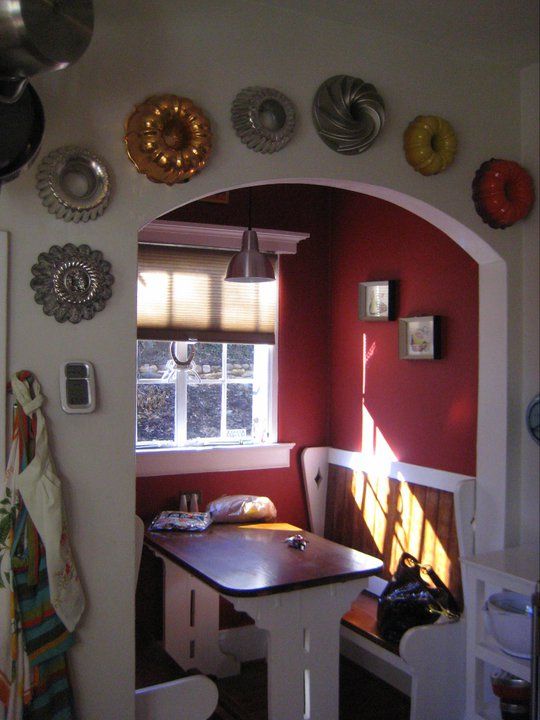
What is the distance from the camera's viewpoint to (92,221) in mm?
2262

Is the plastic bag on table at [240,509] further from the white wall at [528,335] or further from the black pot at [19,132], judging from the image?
the black pot at [19,132]

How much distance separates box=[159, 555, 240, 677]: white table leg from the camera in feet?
12.3

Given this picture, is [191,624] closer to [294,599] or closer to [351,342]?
[294,599]

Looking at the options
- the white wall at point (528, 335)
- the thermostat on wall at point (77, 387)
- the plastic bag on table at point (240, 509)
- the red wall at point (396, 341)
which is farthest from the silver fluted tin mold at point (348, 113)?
the plastic bag on table at point (240, 509)

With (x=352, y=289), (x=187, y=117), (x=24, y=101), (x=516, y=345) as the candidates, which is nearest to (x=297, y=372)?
(x=352, y=289)

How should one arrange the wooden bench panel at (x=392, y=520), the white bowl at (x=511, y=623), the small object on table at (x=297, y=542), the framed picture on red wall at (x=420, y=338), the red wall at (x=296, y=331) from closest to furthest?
the white bowl at (x=511, y=623) < the small object on table at (x=297, y=542) < the wooden bench panel at (x=392, y=520) < the framed picture on red wall at (x=420, y=338) < the red wall at (x=296, y=331)

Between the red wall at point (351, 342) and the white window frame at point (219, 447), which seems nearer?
the red wall at point (351, 342)

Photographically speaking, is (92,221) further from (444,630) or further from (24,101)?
(444,630)

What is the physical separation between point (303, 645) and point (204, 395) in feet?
5.72

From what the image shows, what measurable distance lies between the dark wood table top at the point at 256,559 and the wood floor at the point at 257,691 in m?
0.67

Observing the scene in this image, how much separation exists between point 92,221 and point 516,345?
1.74 m

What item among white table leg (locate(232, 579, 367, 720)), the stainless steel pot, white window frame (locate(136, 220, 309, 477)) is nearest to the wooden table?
white table leg (locate(232, 579, 367, 720))

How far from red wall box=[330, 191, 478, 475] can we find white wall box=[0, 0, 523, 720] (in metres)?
1.19

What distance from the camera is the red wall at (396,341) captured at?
349 cm
